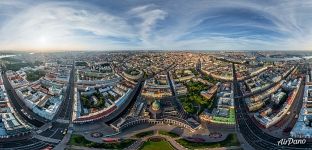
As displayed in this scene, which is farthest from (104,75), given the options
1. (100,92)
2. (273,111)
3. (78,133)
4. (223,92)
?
(273,111)

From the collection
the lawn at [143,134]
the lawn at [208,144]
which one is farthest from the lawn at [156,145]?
the lawn at [143,134]

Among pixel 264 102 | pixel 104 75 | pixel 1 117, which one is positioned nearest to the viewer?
pixel 1 117

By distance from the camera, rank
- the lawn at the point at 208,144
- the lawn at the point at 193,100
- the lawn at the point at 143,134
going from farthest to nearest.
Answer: the lawn at the point at 193,100
the lawn at the point at 143,134
the lawn at the point at 208,144

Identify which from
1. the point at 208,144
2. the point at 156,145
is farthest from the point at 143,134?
the point at 208,144

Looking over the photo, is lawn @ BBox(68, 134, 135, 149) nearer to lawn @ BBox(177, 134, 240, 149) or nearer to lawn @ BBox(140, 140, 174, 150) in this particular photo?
lawn @ BBox(140, 140, 174, 150)

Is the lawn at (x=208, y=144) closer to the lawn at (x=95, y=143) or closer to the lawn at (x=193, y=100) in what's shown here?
the lawn at (x=95, y=143)

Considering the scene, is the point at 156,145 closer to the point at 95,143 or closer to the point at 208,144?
the point at 208,144

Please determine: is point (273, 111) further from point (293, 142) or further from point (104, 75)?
point (104, 75)

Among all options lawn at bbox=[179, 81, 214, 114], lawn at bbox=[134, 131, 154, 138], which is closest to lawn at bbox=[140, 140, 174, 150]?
lawn at bbox=[134, 131, 154, 138]
